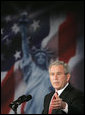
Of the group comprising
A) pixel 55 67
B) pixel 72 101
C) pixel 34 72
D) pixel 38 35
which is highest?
pixel 38 35

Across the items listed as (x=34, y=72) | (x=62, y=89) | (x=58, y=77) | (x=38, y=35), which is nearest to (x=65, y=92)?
(x=62, y=89)

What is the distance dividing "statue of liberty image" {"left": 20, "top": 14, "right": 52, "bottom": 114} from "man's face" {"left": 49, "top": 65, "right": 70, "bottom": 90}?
2476 mm

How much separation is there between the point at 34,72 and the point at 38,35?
2.11 ft

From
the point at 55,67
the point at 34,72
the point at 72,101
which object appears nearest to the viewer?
the point at 72,101

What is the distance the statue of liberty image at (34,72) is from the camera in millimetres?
4906

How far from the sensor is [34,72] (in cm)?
500

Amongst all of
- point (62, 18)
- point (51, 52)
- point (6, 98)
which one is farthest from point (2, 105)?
point (62, 18)

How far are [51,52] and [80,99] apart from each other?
108 inches

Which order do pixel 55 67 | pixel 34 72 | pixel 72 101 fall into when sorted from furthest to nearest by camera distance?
pixel 34 72 → pixel 55 67 → pixel 72 101

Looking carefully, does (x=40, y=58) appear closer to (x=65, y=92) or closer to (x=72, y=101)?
(x=65, y=92)

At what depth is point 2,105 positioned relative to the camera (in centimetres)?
491

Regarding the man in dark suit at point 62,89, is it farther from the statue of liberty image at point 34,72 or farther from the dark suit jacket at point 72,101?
the statue of liberty image at point 34,72

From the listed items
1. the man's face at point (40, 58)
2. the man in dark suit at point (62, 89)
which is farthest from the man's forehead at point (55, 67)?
the man's face at point (40, 58)

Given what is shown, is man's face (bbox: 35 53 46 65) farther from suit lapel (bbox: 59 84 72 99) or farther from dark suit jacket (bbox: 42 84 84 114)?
suit lapel (bbox: 59 84 72 99)
